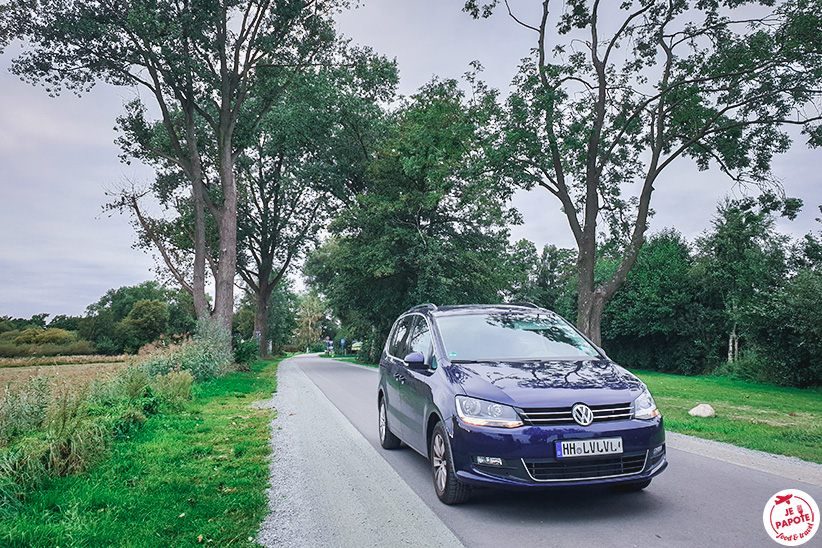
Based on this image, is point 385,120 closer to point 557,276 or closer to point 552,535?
point 552,535

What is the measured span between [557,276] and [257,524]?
59418mm

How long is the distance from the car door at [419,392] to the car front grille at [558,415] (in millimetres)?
1240

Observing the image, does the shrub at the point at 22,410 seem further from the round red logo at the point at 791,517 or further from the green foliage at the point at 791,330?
the green foliage at the point at 791,330

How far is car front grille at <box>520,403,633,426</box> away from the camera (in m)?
4.32

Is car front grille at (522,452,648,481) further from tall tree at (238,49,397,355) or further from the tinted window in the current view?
tall tree at (238,49,397,355)

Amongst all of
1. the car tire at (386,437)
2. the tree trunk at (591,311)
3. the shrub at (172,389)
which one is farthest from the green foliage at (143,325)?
the car tire at (386,437)

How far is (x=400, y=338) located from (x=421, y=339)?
1.09 m

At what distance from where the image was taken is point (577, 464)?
4266mm

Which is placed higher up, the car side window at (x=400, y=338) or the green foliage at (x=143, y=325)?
the green foliage at (x=143, y=325)

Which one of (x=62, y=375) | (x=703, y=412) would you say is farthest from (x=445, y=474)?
(x=703, y=412)

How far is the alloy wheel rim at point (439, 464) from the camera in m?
4.95

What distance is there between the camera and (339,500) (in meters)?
5.09

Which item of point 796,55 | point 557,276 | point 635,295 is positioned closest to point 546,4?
point 796,55

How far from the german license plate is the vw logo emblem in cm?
14
